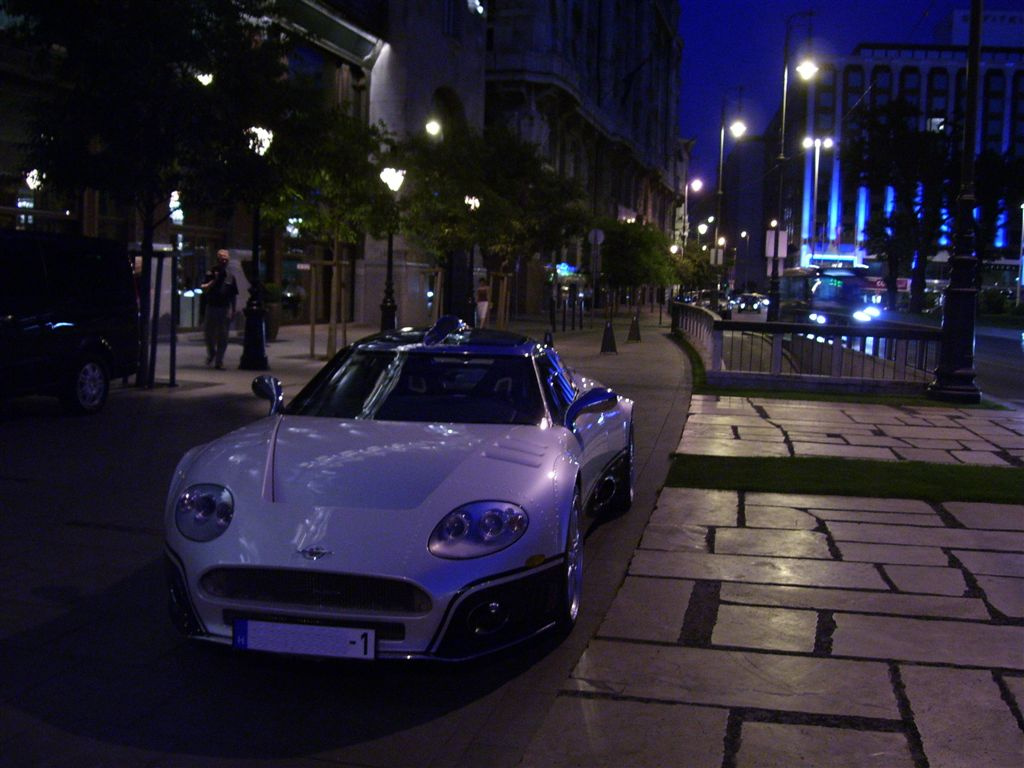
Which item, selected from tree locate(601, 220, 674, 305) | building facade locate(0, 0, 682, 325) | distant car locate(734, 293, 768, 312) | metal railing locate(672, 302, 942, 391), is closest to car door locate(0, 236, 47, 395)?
building facade locate(0, 0, 682, 325)

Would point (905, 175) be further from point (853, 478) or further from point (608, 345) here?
point (853, 478)

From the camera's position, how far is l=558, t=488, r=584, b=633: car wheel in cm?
504

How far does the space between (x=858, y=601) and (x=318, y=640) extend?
3136 millimetres

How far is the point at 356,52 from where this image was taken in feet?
115

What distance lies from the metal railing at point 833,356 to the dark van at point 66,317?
882 cm

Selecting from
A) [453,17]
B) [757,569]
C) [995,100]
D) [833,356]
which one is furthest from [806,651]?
[995,100]

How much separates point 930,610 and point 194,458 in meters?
3.77

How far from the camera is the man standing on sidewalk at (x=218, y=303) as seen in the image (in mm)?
17922

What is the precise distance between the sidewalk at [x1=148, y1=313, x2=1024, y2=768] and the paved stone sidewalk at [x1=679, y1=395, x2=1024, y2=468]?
265 cm

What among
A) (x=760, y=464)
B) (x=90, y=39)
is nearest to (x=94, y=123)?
(x=90, y=39)

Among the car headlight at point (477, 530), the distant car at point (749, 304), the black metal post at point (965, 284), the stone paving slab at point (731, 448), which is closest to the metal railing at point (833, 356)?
the black metal post at point (965, 284)

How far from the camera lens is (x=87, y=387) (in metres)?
12.6

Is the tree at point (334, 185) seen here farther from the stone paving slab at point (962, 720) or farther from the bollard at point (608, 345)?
the stone paving slab at point (962, 720)

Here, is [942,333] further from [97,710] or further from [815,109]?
[815,109]
